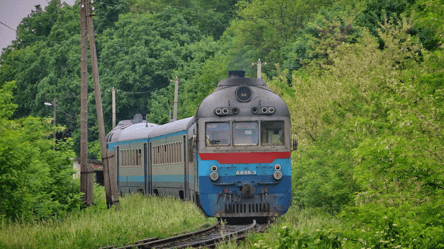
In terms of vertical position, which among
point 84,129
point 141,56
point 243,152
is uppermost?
point 141,56

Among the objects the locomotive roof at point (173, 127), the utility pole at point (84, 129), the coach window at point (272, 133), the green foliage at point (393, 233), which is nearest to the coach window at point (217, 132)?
the coach window at point (272, 133)

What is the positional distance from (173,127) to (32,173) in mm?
5286

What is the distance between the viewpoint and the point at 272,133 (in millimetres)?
17250

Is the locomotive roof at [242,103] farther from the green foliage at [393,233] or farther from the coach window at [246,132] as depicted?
the green foliage at [393,233]

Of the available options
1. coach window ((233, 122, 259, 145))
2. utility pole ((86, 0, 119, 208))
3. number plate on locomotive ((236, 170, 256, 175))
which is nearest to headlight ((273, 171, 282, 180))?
number plate on locomotive ((236, 170, 256, 175))

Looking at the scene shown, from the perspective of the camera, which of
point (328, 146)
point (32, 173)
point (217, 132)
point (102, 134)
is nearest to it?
point (217, 132)

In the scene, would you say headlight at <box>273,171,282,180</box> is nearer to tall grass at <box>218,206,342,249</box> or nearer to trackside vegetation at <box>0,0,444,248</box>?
tall grass at <box>218,206,342,249</box>

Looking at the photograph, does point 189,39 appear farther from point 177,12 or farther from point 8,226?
point 8,226

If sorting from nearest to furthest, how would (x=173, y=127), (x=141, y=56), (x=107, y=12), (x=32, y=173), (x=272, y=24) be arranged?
(x=32, y=173) < (x=173, y=127) < (x=272, y=24) < (x=141, y=56) < (x=107, y=12)

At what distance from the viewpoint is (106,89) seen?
6162cm

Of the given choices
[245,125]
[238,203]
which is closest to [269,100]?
[245,125]

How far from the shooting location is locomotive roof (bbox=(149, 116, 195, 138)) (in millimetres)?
20694

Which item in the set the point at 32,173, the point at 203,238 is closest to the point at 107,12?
the point at 32,173

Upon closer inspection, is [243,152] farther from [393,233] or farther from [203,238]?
[393,233]
